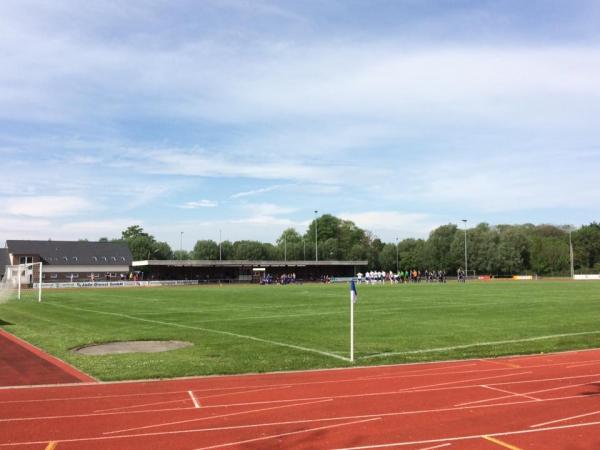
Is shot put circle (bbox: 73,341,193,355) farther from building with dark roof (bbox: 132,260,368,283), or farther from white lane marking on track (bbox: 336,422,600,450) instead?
building with dark roof (bbox: 132,260,368,283)

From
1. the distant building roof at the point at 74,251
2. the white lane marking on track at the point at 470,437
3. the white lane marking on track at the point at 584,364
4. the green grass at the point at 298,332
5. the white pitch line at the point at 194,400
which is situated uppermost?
the distant building roof at the point at 74,251

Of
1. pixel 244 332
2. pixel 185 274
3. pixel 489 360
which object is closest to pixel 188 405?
pixel 489 360

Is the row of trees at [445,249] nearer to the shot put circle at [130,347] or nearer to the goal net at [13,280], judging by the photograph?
the goal net at [13,280]

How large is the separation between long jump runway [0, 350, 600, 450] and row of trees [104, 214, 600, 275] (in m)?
111

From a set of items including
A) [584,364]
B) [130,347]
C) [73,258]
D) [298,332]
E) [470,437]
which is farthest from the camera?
[73,258]

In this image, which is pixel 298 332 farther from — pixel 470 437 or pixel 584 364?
pixel 470 437

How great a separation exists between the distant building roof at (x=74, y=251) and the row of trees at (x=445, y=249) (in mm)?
31507

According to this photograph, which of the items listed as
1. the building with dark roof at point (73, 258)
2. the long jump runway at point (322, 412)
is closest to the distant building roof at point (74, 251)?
the building with dark roof at point (73, 258)

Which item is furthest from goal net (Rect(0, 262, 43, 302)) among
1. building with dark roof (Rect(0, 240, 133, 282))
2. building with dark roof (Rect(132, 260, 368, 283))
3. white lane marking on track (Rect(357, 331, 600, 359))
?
building with dark roof (Rect(0, 240, 133, 282))

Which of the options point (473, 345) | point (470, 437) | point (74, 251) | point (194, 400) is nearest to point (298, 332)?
point (473, 345)

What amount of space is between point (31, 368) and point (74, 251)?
93167 millimetres

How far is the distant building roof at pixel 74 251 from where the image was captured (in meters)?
94.4

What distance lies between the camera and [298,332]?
19797mm

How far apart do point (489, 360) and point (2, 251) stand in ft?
337
